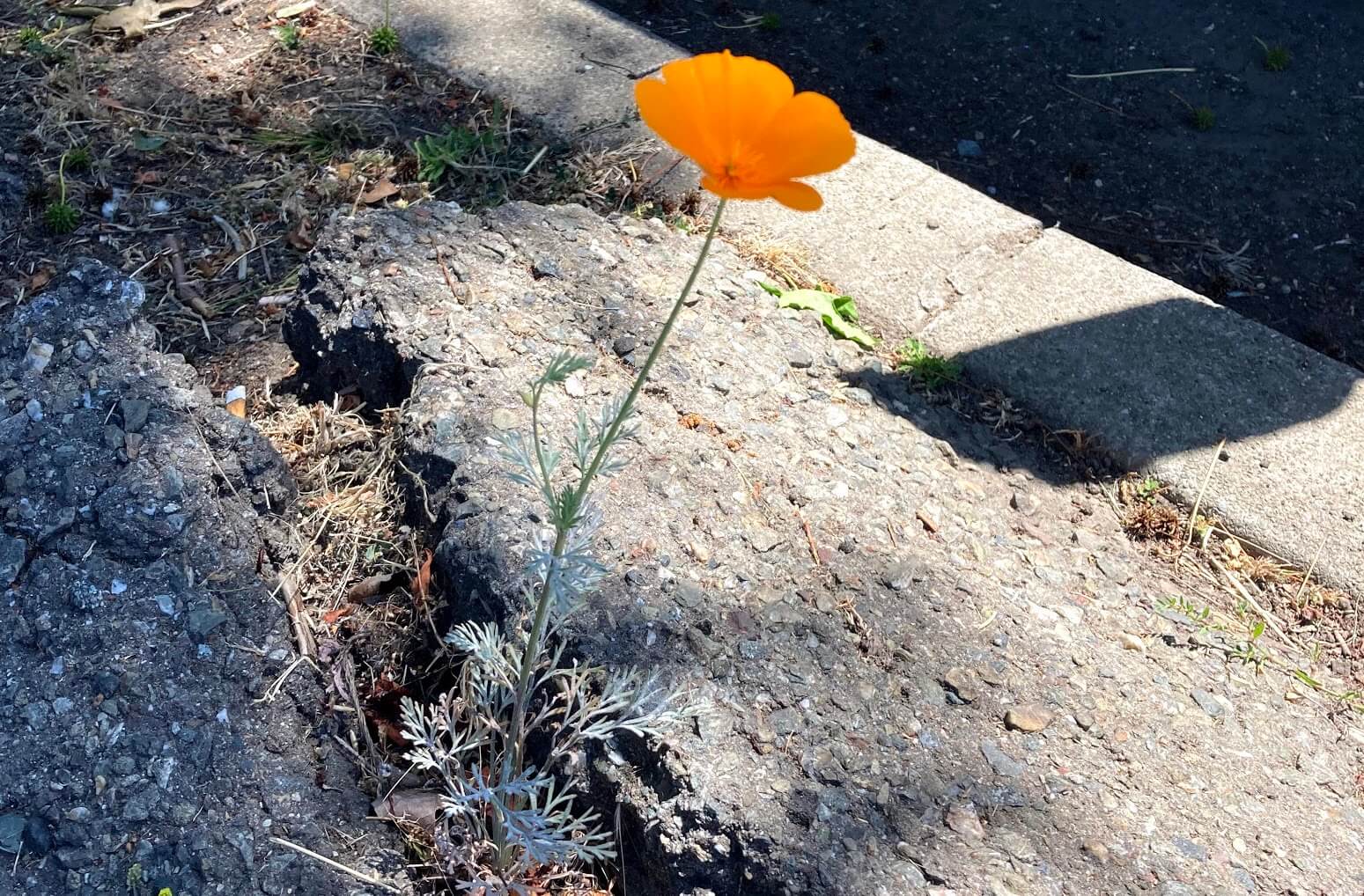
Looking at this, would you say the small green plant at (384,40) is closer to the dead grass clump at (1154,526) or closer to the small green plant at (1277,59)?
the dead grass clump at (1154,526)

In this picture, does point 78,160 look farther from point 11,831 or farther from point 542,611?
point 542,611

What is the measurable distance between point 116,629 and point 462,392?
0.82 meters

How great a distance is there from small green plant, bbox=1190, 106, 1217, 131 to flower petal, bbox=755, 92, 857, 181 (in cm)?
A: 357

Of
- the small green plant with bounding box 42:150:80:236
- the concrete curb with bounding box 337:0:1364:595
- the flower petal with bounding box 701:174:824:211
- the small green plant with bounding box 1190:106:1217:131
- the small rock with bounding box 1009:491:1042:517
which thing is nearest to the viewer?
the flower petal with bounding box 701:174:824:211

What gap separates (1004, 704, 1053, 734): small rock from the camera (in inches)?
78.8

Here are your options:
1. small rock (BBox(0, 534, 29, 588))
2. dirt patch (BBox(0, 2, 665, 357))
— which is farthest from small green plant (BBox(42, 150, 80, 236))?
small rock (BBox(0, 534, 29, 588))

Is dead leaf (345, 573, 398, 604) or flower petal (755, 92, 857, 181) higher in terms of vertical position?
flower petal (755, 92, 857, 181)

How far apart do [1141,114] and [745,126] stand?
3612mm

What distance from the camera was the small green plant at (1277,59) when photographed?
14.4 ft

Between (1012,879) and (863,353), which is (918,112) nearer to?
(863,353)

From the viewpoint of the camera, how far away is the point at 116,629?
1.99 metres

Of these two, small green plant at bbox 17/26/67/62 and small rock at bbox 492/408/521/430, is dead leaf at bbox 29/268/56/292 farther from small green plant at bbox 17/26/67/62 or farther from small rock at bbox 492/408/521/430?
small rock at bbox 492/408/521/430

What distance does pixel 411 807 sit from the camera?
194 centimetres

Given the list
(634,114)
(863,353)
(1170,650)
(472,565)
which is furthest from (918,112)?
(472,565)
